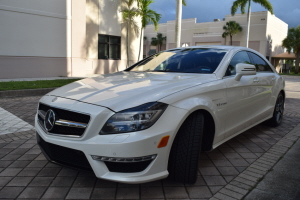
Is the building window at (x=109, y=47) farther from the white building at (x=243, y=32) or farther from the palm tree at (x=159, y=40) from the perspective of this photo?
the palm tree at (x=159, y=40)

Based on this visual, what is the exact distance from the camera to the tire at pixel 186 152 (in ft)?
8.04

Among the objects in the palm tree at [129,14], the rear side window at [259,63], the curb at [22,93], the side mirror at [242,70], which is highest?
the palm tree at [129,14]

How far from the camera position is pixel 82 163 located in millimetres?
2320

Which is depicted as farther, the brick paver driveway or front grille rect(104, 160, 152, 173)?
the brick paver driveway

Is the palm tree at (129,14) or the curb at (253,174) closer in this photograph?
the curb at (253,174)

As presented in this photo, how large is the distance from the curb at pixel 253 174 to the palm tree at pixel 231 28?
37.3 meters

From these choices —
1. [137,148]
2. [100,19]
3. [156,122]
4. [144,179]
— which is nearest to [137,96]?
[156,122]

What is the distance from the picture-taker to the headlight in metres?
2.19

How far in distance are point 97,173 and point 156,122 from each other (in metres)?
0.66

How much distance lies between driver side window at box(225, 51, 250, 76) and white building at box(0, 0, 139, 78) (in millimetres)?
11243

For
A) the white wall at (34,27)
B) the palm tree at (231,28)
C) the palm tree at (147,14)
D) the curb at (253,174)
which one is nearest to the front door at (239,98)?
the curb at (253,174)

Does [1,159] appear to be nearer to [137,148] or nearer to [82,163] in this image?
[82,163]

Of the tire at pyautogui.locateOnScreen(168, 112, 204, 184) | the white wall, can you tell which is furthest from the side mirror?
the white wall

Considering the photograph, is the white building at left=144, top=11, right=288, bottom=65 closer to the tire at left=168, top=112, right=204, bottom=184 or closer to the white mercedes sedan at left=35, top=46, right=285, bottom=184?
the white mercedes sedan at left=35, top=46, right=285, bottom=184
